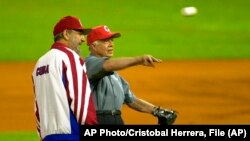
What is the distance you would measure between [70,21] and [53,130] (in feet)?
3.03

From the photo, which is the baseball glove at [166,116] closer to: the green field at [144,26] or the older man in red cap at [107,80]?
the older man in red cap at [107,80]

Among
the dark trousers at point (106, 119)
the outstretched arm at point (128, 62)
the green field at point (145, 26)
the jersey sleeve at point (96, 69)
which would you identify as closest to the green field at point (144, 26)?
the green field at point (145, 26)

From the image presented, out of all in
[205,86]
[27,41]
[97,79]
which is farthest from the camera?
[27,41]

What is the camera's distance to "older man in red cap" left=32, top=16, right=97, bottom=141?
501cm

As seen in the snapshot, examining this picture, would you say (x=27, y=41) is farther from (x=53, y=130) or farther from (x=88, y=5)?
(x=53, y=130)

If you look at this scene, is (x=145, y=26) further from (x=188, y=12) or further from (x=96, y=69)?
(x=96, y=69)

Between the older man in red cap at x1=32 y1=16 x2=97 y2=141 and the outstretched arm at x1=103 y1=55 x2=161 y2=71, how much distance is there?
1.45 ft

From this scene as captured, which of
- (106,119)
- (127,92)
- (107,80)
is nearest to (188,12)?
(127,92)

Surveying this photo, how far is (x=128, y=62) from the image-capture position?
213 inches

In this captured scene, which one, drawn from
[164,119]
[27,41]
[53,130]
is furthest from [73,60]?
[27,41]

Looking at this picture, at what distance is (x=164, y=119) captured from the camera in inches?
264

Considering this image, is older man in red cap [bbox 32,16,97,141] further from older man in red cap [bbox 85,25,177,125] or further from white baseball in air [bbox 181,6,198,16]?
white baseball in air [bbox 181,6,198,16]

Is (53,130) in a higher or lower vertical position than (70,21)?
lower

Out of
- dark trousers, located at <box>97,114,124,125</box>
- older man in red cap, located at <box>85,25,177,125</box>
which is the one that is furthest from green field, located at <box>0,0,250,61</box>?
dark trousers, located at <box>97,114,124,125</box>
